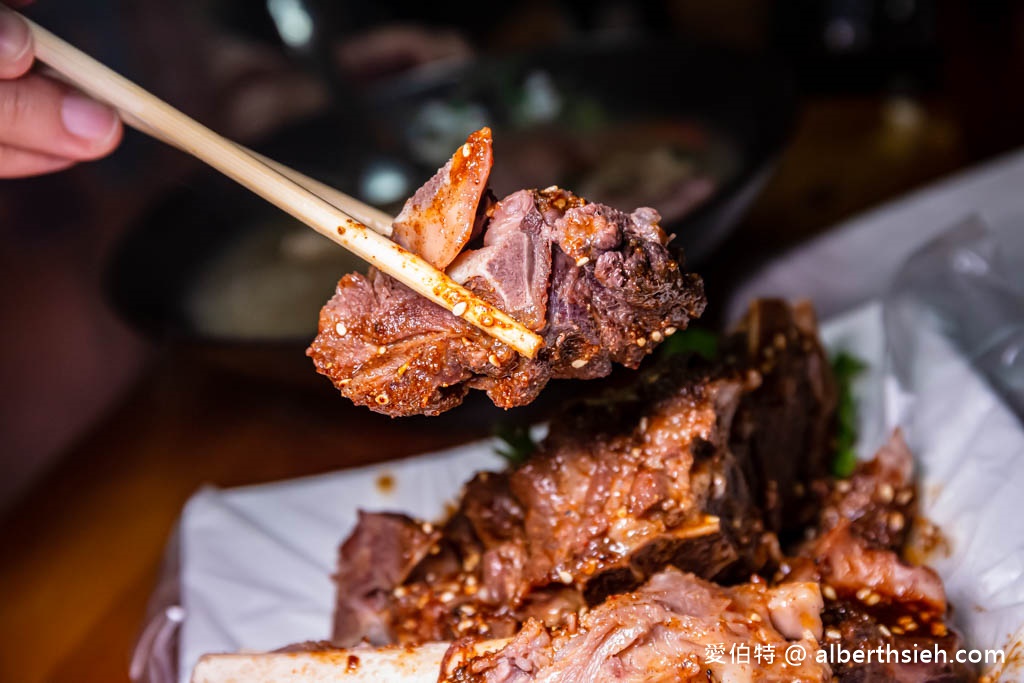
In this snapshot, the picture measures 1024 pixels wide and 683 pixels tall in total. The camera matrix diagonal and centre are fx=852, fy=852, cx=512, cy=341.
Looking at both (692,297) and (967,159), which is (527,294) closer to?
(692,297)

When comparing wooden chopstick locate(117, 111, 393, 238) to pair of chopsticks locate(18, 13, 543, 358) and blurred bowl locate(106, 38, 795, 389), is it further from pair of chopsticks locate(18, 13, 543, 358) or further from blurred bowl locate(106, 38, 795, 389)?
blurred bowl locate(106, 38, 795, 389)

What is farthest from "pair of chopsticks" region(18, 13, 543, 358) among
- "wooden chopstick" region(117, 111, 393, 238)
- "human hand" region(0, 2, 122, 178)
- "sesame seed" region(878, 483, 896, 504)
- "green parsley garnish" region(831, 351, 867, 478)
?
"green parsley garnish" region(831, 351, 867, 478)

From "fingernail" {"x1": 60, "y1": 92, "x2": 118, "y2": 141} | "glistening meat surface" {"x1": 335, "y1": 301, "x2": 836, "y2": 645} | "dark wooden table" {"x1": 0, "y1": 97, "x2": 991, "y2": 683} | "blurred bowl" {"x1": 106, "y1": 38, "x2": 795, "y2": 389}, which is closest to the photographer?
"glistening meat surface" {"x1": 335, "y1": 301, "x2": 836, "y2": 645}

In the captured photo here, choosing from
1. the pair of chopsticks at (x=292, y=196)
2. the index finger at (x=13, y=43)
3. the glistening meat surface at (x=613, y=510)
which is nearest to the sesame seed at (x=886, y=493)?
the glistening meat surface at (x=613, y=510)

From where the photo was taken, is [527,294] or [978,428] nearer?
[527,294]

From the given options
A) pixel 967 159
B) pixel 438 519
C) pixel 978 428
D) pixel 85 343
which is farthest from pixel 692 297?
pixel 85 343

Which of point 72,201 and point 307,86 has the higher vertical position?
point 307,86
